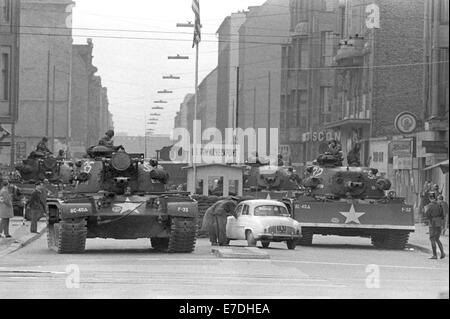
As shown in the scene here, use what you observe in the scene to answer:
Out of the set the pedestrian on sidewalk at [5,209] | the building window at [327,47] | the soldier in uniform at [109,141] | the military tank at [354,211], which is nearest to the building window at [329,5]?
the building window at [327,47]

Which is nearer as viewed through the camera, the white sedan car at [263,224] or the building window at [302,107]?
the white sedan car at [263,224]

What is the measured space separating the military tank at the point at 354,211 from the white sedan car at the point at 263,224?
105 centimetres

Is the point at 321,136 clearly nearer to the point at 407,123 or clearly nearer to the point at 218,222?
the point at 407,123

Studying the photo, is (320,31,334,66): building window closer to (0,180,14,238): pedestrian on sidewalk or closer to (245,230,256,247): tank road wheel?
(0,180,14,238): pedestrian on sidewalk

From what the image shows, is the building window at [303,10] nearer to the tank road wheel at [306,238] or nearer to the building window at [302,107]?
the building window at [302,107]

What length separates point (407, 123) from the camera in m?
45.0

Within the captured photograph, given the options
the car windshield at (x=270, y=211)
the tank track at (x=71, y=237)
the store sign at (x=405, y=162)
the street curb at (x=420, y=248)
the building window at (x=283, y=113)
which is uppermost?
the building window at (x=283, y=113)

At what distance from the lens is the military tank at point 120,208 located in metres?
22.8

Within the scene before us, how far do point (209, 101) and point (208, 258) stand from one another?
5286 centimetres

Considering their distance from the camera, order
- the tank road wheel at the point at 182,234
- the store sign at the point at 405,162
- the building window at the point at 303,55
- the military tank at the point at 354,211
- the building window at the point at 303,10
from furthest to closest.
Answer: the building window at the point at 303,55
the building window at the point at 303,10
the store sign at the point at 405,162
the military tank at the point at 354,211
the tank road wheel at the point at 182,234

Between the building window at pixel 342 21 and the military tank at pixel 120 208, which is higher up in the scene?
the building window at pixel 342 21

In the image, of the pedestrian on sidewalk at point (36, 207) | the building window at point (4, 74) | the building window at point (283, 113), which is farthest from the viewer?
the building window at point (283, 113)

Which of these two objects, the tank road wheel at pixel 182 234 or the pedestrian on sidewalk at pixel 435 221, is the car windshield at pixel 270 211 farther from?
A: the tank road wheel at pixel 182 234
